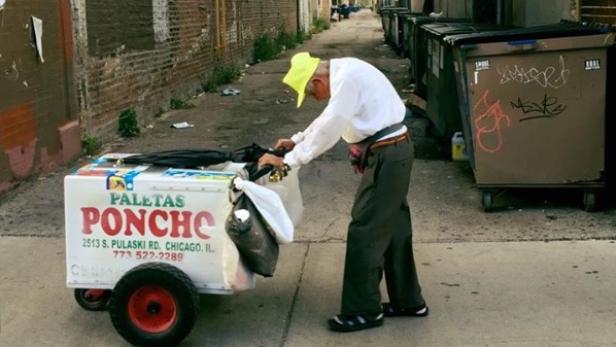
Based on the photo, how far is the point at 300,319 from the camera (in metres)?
4.90

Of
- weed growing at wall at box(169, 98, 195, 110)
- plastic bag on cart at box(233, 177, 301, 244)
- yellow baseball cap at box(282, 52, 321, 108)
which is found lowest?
weed growing at wall at box(169, 98, 195, 110)

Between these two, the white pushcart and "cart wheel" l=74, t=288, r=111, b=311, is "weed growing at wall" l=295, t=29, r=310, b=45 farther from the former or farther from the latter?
the white pushcart

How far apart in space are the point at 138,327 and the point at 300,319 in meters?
0.97

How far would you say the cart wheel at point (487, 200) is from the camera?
686cm

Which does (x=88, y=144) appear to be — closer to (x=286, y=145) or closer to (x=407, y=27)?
(x=286, y=145)

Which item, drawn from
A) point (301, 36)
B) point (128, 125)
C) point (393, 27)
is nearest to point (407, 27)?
point (128, 125)

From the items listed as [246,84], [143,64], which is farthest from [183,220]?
[246,84]

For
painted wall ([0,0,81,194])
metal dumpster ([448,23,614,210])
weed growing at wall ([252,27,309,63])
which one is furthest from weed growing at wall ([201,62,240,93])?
metal dumpster ([448,23,614,210])

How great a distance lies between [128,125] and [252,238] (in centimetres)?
684

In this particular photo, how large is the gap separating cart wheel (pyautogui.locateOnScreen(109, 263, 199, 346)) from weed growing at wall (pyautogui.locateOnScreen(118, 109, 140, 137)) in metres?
6.56

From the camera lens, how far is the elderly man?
448cm

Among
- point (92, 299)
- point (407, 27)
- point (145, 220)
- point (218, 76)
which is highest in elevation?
point (407, 27)

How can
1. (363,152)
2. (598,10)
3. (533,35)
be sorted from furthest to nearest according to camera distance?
(598,10)
(533,35)
(363,152)

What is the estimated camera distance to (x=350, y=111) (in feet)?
14.7
